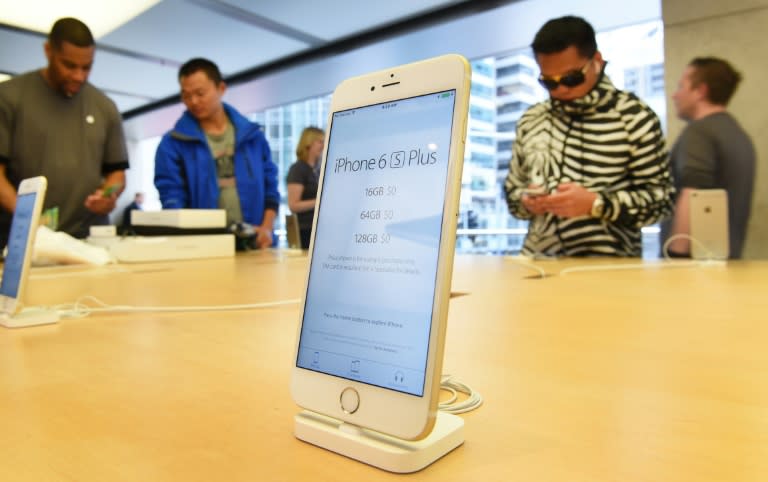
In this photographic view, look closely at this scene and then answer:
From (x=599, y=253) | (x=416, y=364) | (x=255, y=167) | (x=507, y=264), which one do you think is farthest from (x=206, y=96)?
(x=416, y=364)

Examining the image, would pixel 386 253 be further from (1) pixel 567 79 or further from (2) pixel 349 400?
(1) pixel 567 79

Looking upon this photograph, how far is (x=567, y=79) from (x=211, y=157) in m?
1.39

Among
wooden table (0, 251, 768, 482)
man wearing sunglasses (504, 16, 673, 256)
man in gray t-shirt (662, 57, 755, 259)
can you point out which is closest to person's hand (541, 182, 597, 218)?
man wearing sunglasses (504, 16, 673, 256)

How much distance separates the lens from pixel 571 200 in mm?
1436

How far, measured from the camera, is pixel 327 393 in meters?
0.34

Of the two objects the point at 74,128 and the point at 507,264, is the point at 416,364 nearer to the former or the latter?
the point at 507,264

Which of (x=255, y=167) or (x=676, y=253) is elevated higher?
(x=255, y=167)

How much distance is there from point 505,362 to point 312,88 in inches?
160

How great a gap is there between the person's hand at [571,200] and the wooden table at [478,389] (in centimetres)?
60

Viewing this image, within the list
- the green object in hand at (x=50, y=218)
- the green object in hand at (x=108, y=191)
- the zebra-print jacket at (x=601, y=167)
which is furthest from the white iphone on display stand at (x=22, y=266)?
the zebra-print jacket at (x=601, y=167)

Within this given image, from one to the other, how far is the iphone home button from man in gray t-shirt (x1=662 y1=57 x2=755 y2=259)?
2378mm

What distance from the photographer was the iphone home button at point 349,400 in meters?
0.32

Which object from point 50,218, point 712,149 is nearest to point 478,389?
point 50,218

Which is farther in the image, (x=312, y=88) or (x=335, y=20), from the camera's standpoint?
(x=312, y=88)
